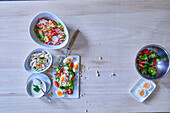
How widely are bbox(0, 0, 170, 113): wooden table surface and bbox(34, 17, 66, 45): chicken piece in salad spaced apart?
0.17 ft

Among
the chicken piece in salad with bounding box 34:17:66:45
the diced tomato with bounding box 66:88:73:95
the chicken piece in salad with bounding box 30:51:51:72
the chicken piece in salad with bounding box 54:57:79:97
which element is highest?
the chicken piece in salad with bounding box 34:17:66:45

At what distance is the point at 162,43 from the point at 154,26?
4.5 inches

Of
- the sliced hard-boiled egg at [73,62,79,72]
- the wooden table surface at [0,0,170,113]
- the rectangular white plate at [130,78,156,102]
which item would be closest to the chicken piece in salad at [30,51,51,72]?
the wooden table surface at [0,0,170,113]

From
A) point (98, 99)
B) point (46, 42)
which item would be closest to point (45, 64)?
point (46, 42)

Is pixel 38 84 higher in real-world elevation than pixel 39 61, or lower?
lower

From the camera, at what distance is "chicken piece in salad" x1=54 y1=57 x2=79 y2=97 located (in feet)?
2.73

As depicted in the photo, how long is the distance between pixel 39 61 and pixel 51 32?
0.19 meters

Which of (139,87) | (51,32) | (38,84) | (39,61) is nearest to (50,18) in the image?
(51,32)

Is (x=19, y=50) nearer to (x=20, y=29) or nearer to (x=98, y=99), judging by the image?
(x=20, y=29)

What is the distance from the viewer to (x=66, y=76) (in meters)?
0.83

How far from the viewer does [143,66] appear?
0.82 m

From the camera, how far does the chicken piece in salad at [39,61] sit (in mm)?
830

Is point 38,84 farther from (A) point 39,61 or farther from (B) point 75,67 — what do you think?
(B) point 75,67

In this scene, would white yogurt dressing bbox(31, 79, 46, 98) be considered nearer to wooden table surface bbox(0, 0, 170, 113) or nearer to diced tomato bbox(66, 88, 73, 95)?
wooden table surface bbox(0, 0, 170, 113)
